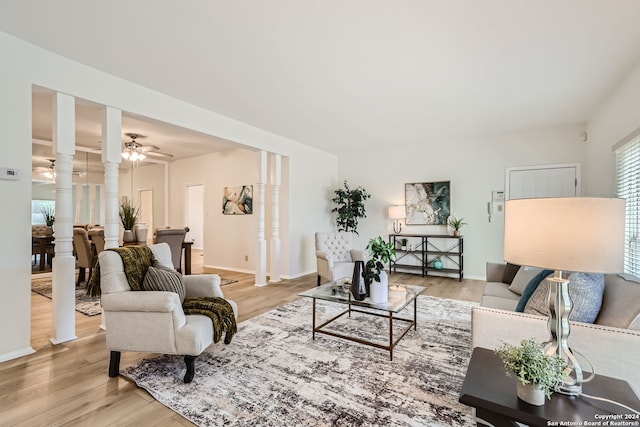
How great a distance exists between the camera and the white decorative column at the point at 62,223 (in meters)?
2.61

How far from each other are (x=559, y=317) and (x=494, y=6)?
6.41 ft

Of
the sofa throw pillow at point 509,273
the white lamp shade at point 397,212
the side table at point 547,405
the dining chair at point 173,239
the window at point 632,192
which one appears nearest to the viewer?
the side table at point 547,405

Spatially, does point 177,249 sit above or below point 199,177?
below

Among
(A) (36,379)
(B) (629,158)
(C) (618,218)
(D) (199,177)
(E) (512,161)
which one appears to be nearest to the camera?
(C) (618,218)

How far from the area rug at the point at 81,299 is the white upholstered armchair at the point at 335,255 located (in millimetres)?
2928

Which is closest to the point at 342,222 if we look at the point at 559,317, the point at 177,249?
the point at 177,249

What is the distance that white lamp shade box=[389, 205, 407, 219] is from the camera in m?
5.68

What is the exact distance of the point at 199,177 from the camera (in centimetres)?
675

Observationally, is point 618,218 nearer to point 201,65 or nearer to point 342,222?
point 201,65

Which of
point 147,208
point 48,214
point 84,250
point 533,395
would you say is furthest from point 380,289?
point 48,214

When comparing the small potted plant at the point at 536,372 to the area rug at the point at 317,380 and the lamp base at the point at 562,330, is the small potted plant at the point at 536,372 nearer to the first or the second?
the lamp base at the point at 562,330

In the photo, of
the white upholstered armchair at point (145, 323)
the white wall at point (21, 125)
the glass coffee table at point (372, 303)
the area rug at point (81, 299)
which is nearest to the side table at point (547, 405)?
the glass coffee table at point (372, 303)

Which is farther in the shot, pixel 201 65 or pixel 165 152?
pixel 165 152

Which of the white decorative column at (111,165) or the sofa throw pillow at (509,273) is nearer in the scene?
the white decorative column at (111,165)
